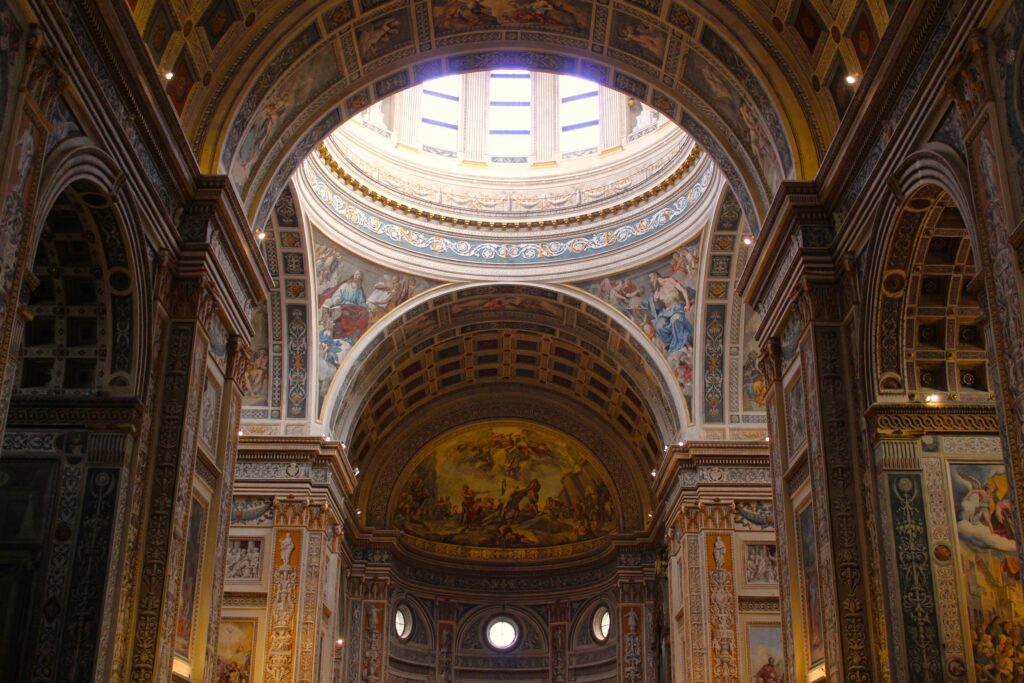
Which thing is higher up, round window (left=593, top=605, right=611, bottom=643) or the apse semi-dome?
the apse semi-dome

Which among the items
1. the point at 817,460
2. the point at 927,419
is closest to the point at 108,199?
the point at 817,460

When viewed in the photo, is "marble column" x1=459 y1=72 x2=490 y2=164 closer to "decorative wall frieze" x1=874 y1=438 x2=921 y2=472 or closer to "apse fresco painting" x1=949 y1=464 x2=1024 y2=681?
"decorative wall frieze" x1=874 y1=438 x2=921 y2=472

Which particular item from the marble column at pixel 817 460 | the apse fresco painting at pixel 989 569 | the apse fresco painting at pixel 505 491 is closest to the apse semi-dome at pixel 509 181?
the apse fresco painting at pixel 505 491

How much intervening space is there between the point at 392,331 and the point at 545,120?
817cm

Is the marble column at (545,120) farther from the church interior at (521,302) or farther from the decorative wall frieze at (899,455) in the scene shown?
the decorative wall frieze at (899,455)

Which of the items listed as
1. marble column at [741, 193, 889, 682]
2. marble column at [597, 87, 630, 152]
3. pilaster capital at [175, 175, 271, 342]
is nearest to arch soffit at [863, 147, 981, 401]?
marble column at [741, 193, 889, 682]

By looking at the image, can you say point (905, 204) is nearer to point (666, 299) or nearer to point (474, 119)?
point (666, 299)

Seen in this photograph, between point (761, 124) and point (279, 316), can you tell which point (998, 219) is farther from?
point (279, 316)

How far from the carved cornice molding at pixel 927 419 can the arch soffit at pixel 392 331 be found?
13771mm

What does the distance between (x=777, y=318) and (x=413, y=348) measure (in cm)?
1563

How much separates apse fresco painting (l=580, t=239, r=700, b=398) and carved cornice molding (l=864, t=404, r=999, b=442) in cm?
1356

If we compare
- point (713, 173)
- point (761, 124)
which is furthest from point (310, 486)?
point (761, 124)

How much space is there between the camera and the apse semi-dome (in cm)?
2756

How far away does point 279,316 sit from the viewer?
2669cm
